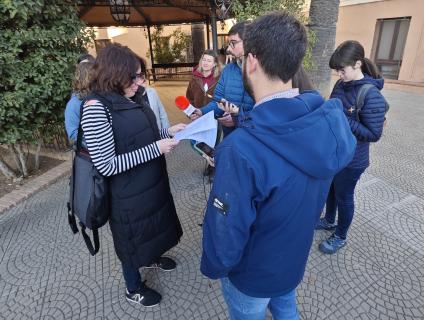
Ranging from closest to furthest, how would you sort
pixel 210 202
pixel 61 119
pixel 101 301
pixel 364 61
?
1. pixel 210 202
2. pixel 364 61
3. pixel 101 301
4. pixel 61 119

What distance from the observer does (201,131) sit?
1959mm

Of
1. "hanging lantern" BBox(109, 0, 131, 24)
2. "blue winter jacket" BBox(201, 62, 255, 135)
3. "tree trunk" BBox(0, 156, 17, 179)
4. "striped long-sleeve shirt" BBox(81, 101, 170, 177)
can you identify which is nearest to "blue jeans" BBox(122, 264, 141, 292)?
"striped long-sleeve shirt" BBox(81, 101, 170, 177)

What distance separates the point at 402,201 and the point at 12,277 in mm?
4375

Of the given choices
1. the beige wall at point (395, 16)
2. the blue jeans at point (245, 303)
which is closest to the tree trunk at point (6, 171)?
the blue jeans at point (245, 303)

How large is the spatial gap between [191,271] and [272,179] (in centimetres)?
190

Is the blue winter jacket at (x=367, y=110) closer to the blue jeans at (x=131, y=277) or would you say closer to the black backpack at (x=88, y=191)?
the black backpack at (x=88, y=191)

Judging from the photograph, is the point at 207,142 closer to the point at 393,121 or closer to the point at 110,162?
the point at 110,162

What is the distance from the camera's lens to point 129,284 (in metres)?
2.24

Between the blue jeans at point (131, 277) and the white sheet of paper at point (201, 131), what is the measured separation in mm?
1073

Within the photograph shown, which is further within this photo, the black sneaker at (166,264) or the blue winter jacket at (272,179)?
the black sneaker at (166,264)

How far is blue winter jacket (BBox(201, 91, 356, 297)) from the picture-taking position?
102cm

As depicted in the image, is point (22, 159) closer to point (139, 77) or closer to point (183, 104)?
point (183, 104)

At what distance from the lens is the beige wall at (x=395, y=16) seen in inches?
391

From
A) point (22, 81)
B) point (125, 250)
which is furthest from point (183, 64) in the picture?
point (125, 250)
